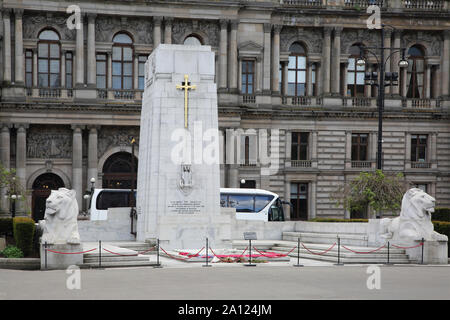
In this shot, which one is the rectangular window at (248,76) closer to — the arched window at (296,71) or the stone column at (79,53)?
the arched window at (296,71)

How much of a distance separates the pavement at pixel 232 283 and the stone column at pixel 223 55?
38.5 metres

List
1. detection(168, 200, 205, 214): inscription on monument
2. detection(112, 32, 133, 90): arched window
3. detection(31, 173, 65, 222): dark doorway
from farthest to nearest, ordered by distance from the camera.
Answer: detection(112, 32, 133, 90): arched window, detection(31, 173, 65, 222): dark doorway, detection(168, 200, 205, 214): inscription on monument

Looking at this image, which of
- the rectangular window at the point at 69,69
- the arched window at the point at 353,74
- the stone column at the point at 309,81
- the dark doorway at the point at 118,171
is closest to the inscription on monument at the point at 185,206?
the dark doorway at the point at 118,171

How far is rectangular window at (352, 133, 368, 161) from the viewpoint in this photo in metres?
68.1

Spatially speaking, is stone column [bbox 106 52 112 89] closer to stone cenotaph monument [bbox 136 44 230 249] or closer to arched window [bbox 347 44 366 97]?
arched window [bbox 347 44 366 97]

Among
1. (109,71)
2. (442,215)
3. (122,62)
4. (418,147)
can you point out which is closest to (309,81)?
(418,147)

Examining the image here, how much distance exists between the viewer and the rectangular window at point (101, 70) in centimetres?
6475

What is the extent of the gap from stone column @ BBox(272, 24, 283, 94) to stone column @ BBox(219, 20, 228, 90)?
452cm

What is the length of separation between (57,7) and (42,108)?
27.2 ft

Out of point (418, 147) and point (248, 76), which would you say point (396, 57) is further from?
point (248, 76)

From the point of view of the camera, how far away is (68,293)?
63.0 ft

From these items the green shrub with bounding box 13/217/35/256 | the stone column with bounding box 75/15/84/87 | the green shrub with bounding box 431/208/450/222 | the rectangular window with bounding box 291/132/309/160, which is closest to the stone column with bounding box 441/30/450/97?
the rectangular window with bounding box 291/132/309/160

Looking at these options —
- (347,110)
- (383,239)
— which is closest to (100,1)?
(347,110)

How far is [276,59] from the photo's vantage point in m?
66.9
